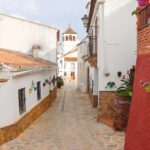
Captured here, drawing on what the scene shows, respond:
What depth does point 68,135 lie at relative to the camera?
14008mm

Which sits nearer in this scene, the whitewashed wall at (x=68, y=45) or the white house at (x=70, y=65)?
the white house at (x=70, y=65)

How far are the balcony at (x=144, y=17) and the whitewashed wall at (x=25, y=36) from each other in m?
17.7

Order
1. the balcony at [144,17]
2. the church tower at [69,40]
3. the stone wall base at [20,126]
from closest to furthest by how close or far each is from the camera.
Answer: the balcony at [144,17] → the stone wall base at [20,126] → the church tower at [69,40]

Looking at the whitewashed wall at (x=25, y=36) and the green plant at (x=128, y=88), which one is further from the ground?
the whitewashed wall at (x=25, y=36)

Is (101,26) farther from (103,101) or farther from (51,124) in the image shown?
(51,124)

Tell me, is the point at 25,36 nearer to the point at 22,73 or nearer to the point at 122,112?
the point at 22,73

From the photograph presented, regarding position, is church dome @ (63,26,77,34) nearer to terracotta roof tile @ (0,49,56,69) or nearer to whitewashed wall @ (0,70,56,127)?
terracotta roof tile @ (0,49,56,69)

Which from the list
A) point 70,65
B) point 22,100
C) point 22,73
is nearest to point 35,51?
point 22,100

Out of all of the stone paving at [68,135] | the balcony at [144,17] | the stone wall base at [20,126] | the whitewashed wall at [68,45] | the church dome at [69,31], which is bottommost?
the stone paving at [68,135]

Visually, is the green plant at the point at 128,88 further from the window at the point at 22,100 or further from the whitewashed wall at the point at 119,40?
the window at the point at 22,100

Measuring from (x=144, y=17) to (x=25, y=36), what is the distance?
18.3 meters

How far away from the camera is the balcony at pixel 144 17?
926cm

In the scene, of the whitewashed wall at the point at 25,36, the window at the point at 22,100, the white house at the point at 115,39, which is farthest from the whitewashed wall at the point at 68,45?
the window at the point at 22,100

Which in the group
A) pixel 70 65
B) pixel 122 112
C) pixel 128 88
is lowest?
pixel 122 112
